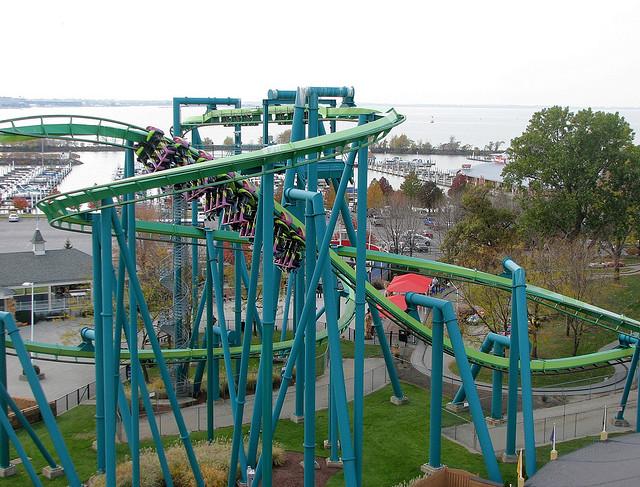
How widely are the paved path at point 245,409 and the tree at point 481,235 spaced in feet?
44.0

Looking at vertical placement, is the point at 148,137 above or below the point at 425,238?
above

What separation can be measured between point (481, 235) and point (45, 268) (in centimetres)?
2441

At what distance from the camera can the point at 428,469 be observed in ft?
69.2

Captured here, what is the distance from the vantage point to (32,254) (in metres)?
45.3

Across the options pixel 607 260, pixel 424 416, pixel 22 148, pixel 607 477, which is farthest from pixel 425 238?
pixel 22 148

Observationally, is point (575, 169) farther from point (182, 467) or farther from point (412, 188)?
point (182, 467)

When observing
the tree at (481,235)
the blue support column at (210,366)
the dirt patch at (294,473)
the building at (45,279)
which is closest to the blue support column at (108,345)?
the dirt patch at (294,473)

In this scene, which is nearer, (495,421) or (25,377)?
(495,421)

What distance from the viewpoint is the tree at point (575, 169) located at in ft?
143

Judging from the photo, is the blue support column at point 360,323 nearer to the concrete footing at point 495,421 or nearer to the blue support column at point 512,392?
the blue support column at point 512,392

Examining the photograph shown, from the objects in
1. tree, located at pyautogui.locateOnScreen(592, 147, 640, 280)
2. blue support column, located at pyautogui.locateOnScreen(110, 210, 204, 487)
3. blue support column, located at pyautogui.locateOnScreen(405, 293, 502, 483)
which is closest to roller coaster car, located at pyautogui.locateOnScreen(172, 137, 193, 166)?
blue support column, located at pyautogui.locateOnScreen(110, 210, 204, 487)

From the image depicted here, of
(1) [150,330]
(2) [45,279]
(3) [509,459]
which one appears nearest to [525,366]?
(3) [509,459]

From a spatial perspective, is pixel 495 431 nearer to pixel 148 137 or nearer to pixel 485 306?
pixel 485 306

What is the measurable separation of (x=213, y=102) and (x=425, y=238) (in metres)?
30.7
